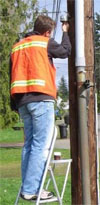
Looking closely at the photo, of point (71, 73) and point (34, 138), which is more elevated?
point (71, 73)

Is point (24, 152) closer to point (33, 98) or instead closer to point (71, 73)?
point (33, 98)

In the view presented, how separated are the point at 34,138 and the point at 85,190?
777 millimetres

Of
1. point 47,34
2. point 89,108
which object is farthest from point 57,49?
point 89,108

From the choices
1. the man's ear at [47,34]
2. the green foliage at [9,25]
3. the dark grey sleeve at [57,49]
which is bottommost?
the green foliage at [9,25]

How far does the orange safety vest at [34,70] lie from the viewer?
4578 millimetres

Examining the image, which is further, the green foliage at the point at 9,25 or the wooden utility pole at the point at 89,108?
the green foliage at the point at 9,25

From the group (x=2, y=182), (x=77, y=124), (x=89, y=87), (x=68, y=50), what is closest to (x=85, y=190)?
(x=77, y=124)

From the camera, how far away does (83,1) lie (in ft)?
16.5

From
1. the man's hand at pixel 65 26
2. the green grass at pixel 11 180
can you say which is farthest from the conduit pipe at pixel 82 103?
the green grass at pixel 11 180

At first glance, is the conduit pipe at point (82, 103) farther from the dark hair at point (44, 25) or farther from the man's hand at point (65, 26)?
the dark hair at point (44, 25)

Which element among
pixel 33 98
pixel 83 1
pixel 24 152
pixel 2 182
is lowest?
pixel 2 182

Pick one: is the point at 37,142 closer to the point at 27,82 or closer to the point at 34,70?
the point at 27,82

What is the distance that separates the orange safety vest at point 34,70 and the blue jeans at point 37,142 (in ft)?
0.51

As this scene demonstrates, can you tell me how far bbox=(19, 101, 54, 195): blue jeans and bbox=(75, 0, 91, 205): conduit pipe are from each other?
337 mm
